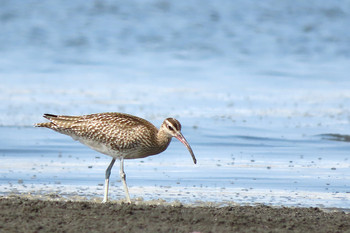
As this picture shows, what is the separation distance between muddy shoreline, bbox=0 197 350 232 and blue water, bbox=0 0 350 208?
115 cm

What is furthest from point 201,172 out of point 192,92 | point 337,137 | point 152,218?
point 192,92

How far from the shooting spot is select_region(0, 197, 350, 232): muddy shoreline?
7.36 meters

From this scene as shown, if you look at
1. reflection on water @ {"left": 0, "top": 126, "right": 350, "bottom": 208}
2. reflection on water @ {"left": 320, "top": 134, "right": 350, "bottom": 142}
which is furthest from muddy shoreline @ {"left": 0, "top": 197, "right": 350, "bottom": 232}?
reflection on water @ {"left": 320, "top": 134, "right": 350, "bottom": 142}

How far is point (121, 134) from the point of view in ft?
31.1

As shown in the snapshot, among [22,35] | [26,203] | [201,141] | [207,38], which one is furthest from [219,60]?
[26,203]

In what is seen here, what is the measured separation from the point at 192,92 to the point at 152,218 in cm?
1151

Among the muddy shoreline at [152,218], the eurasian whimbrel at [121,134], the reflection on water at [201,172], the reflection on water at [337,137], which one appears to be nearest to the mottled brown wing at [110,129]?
the eurasian whimbrel at [121,134]

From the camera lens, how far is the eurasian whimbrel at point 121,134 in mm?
9492

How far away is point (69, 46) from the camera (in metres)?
25.7

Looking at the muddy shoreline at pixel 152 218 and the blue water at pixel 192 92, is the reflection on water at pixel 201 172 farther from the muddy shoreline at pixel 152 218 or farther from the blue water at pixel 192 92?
the muddy shoreline at pixel 152 218

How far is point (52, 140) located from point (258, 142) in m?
3.45

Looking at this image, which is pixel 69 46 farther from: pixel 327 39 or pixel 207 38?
pixel 327 39

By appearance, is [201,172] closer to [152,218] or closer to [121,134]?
[121,134]

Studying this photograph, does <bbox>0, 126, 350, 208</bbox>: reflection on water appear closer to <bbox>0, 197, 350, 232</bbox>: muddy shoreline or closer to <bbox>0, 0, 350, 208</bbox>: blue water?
<bbox>0, 0, 350, 208</bbox>: blue water
